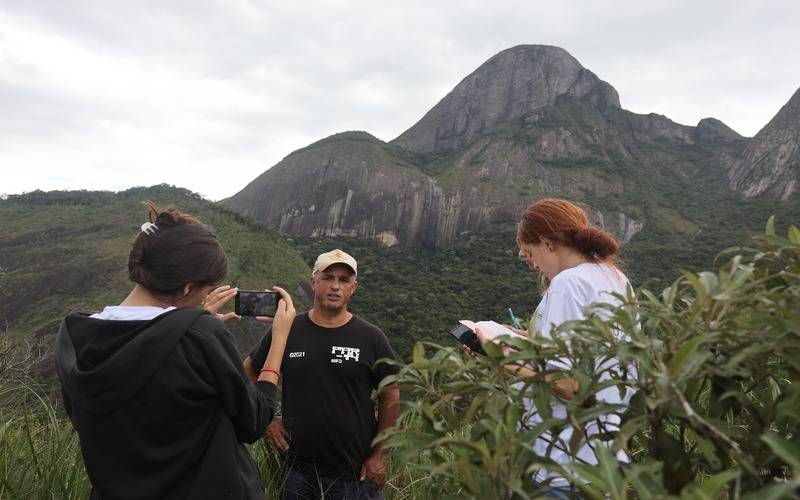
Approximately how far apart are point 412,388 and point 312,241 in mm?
59638

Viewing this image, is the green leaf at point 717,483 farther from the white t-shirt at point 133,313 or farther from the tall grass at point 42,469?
the tall grass at point 42,469

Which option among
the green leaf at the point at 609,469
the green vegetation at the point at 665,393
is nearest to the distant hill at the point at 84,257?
the green vegetation at the point at 665,393

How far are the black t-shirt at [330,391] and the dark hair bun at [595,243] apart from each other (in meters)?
1.30

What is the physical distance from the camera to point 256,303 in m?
2.61

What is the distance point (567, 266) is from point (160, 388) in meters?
1.55

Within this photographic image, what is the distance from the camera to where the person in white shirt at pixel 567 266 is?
177cm

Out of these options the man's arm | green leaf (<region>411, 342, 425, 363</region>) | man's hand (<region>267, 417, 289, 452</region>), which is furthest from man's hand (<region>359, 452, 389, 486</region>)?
green leaf (<region>411, 342, 425, 363</region>)

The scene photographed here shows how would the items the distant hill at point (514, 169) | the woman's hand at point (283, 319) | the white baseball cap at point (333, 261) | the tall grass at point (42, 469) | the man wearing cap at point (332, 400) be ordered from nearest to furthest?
the tall grass at point (42, 469)
the woman's hand at point (283, 319)
the man wearing cap at point (332, 400)
the white baseball cap at point (333, 261)
the distant hill at point (514, 169)

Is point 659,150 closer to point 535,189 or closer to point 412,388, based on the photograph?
point 535,189

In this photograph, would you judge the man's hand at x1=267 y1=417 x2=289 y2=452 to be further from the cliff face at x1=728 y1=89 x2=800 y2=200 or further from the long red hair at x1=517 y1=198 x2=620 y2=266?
the cliff face at x1=728 y1=89 x2=800 y2=200

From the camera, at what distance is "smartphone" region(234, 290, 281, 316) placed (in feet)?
8.46

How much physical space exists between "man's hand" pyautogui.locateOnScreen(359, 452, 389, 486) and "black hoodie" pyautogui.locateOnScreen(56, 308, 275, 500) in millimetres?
1187

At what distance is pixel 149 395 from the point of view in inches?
60.4

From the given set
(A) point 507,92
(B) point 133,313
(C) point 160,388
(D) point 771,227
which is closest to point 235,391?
(C) point 160,388
